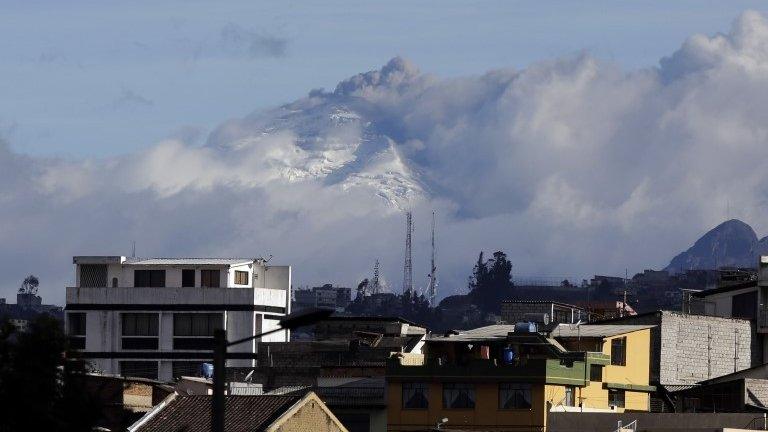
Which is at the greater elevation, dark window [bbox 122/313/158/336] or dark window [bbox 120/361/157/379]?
dark window [bbox 122/313/158/336]

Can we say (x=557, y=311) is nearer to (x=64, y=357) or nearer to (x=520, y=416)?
(x=520, y=416)

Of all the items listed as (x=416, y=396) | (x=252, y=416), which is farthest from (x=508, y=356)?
(x=252, y=416)

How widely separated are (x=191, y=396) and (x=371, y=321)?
45.9 meters

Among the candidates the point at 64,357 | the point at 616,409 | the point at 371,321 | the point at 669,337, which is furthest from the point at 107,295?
the point at 64,357

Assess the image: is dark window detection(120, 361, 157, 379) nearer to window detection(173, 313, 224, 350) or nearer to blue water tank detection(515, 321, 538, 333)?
window detection(173, 313, 224, 350)

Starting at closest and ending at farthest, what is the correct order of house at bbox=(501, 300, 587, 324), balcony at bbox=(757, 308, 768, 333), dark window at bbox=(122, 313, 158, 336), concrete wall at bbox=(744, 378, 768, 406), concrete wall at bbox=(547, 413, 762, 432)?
concrete wall at bbox=(547, 413, 762, 432) < concrete wall at bbox=(744, 378, 768, 406) < balcony at bbox=(757, 308, 768, 333) < house at bbox=(501, 300, 587, 324) < dark window at bbox=(122, 313, 158, 336)

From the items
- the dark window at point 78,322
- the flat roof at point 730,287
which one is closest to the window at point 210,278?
the dark window at point 78,322

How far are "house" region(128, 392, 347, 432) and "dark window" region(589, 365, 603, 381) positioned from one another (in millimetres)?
13668

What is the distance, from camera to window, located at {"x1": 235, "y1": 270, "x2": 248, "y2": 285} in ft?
555

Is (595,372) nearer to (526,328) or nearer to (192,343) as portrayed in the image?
(526,328)

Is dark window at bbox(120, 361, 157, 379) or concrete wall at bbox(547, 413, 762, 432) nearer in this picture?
concrete wall at bbox(547, 413, 762, 432)

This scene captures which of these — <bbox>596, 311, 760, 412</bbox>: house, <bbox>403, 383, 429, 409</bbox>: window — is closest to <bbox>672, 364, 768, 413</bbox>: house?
<bbox>596, 311, 760, 412</bbox>: house

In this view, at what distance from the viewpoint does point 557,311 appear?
13838 cm

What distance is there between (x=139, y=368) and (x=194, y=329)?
14.9ft
